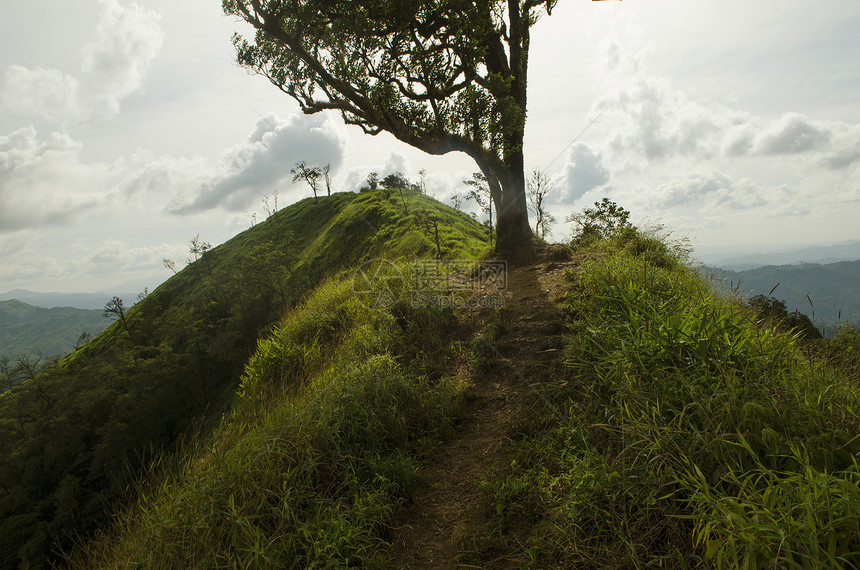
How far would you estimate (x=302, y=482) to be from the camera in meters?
3.81

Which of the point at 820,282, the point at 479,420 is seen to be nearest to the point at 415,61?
the point at 479,420

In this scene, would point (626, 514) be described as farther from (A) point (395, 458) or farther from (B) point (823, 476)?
(A) point (395, 458)

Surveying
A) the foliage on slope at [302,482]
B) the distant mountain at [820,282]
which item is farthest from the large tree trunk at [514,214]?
the distant mountain at [820,282]

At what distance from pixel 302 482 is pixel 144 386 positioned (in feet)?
94.0

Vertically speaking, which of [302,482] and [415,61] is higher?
[415,61]

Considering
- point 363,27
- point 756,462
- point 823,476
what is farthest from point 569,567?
point 363,27

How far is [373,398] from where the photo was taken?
16.3 ft

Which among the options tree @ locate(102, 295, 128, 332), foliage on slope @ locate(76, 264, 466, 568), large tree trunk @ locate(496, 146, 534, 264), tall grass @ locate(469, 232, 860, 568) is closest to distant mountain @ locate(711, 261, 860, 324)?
large tree trunk @ locate(496, 146, 534, 264)

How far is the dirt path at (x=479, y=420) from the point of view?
11.3ft

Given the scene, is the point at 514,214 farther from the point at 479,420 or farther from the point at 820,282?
the point at 820,282

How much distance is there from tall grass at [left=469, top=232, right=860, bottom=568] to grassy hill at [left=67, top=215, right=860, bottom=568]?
0.02 meters

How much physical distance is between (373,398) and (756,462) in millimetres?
3723

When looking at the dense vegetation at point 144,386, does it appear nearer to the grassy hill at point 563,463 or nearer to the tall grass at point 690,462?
the grassy hill at point 563,463

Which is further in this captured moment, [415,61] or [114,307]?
[114,307]
